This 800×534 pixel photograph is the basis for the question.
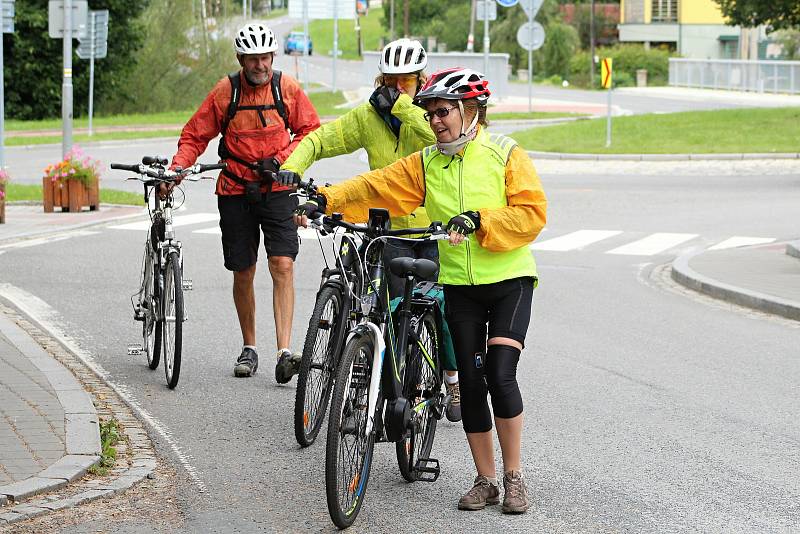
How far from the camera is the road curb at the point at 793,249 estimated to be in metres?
14.9

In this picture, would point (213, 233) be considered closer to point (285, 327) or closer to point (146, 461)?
point (285, 327)

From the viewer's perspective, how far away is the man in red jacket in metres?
8.58

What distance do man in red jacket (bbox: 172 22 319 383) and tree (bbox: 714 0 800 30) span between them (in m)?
28.6

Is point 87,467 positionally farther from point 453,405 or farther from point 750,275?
point 750,275

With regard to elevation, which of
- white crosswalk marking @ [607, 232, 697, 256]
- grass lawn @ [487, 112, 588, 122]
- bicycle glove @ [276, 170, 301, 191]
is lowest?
white crosswalk marking @ [607, 232, 697, 256]

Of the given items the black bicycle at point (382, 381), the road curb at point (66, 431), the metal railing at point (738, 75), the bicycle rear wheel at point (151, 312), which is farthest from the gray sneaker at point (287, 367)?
the metal railing at point (738, 75)

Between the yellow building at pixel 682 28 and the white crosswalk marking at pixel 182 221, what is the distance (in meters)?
80.6

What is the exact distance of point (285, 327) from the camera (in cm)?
869

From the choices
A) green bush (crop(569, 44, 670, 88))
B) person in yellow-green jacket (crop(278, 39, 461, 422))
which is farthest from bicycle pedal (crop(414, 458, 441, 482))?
green bush (crop(569, 44, 670, 88))

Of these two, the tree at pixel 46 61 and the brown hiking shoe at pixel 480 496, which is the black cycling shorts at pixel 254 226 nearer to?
the brown hiking shoe at pixel 480 496

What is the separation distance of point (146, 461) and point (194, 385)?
6.32 ft

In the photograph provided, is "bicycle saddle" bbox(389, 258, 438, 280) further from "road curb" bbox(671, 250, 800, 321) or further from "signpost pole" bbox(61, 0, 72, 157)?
"signpost pole" bbox(61, 0, 72, 157)

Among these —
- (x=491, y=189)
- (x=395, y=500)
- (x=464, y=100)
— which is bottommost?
(x=395, y=500)

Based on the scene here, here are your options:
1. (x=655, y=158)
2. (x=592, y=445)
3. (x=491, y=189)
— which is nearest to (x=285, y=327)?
(x=592, y=445)
